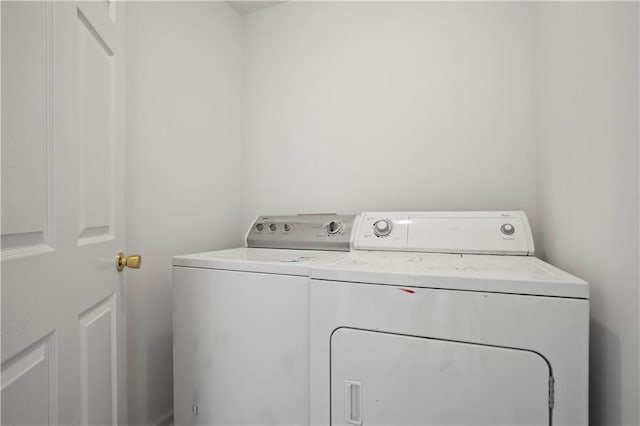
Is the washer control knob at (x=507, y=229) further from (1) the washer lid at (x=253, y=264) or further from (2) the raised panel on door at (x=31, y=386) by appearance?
(2) the raised panel on door at (x=31, y=386)

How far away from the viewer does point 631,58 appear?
0.70 m

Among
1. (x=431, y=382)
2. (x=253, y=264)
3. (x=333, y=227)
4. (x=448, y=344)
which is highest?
Answer: (x=333, y=227)

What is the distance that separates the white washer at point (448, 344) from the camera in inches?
28.9

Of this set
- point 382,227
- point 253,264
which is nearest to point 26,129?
point 253,264

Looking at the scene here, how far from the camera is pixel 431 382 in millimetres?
821

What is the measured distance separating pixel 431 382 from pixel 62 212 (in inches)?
39.5

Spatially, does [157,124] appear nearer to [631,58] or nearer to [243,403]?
[243,403]

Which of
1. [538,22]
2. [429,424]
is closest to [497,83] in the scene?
[538,22]

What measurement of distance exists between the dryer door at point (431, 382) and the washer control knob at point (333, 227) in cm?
67

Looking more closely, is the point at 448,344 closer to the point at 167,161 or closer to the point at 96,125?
the point at 96,125

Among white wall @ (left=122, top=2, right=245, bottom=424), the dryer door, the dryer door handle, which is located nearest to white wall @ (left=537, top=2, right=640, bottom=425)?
the dryer door

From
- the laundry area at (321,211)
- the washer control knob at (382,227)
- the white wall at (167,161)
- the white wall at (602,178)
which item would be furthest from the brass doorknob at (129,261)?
the white wall at (602,178)

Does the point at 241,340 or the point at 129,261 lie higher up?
the point at 129,261

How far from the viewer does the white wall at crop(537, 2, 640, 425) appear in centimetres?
72
